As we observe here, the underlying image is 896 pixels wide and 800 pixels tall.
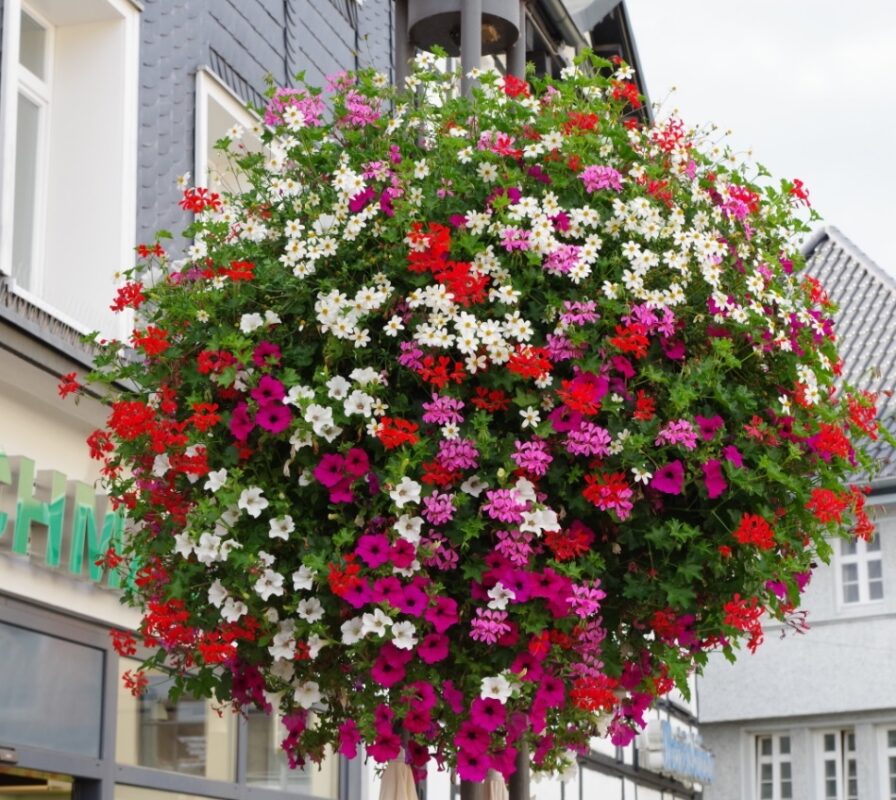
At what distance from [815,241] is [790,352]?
23720mm

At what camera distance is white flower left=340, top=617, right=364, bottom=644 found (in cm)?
420

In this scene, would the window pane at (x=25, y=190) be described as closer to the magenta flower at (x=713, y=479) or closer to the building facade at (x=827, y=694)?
the magenta flower at (x=713, y=479)

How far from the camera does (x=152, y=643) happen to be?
15.1ft

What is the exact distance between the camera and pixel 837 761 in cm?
2219

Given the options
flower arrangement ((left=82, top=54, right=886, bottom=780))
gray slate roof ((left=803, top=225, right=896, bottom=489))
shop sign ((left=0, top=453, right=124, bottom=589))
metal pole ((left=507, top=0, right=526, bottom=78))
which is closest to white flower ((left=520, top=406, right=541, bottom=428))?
flower arrangement ((left=82, top=54, right=886, bottom=780))

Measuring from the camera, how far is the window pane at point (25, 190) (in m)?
8.03

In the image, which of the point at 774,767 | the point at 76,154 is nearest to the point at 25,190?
the point at 76,154

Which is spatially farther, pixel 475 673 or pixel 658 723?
pixel 658 723

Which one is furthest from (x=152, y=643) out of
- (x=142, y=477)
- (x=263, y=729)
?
(x=263, y=729)

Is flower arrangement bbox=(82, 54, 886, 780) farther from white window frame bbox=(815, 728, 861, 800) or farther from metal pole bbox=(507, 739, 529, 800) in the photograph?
white window frame bbox=(815, 728, 861, 800)

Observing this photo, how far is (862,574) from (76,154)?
53.0ft

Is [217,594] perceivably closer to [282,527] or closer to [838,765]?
[282,527]

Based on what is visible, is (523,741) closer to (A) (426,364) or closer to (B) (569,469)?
(B) (569,469)

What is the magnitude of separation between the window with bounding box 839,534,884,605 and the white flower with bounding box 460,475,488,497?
18.6m
